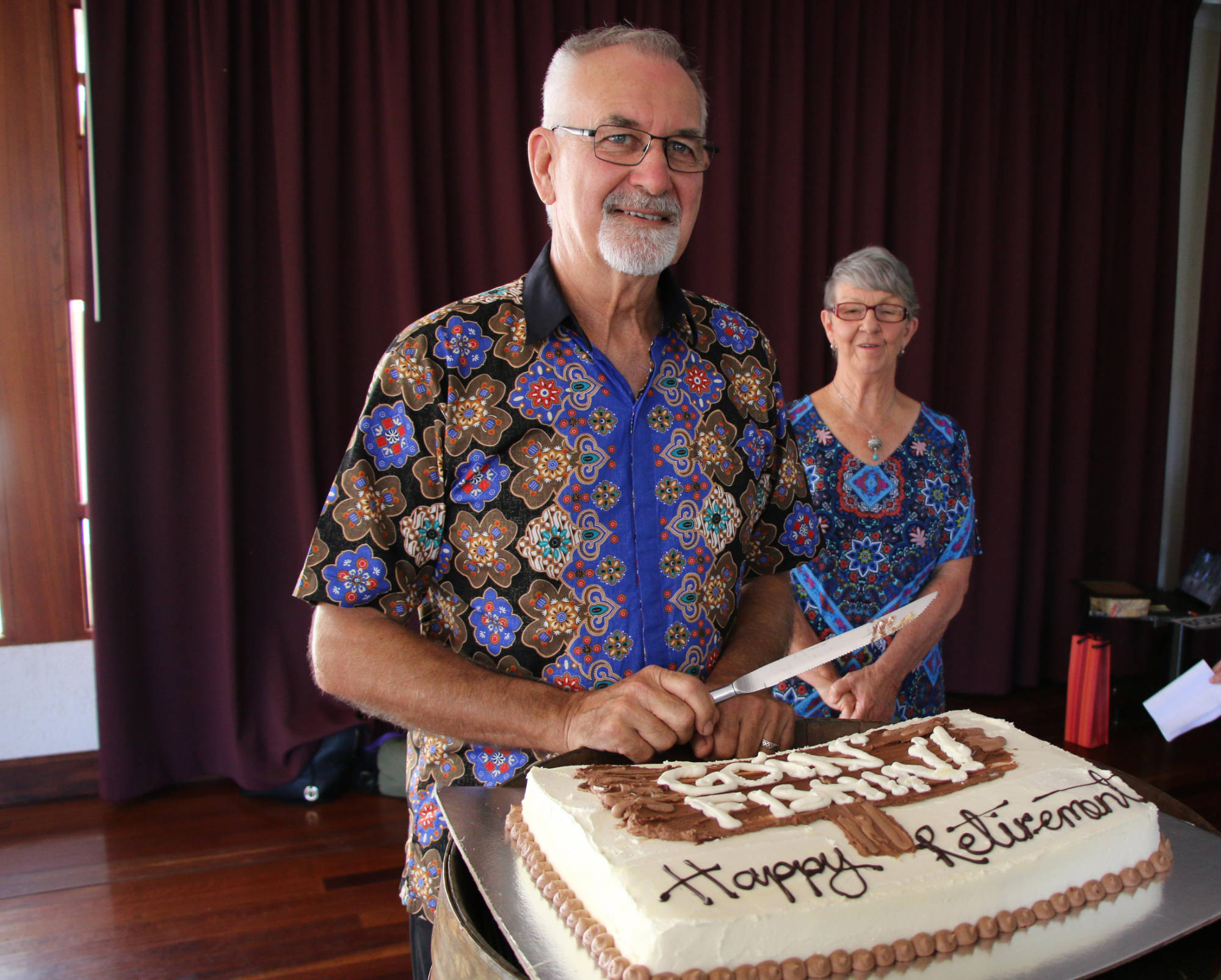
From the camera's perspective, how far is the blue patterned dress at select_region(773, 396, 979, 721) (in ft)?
5.79

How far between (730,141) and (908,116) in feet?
2.83

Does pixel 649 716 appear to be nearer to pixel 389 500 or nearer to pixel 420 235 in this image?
pixel 389 500

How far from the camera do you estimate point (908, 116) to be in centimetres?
381

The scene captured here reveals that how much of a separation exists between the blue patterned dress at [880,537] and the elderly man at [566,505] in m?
0.61

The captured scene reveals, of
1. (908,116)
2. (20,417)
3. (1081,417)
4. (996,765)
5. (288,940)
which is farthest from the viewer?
(1081,417)

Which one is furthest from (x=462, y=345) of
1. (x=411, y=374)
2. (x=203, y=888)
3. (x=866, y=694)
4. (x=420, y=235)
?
(x=420, y=235)

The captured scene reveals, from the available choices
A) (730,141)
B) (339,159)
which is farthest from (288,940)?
(730,141)

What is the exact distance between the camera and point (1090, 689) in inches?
136

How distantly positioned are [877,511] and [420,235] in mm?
2027

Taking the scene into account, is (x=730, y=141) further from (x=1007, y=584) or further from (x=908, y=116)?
(x=1007, y=584)

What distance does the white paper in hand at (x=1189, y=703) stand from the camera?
133cm

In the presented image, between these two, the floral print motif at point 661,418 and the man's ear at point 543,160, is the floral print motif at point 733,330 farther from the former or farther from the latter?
the man's ear at point 543,160

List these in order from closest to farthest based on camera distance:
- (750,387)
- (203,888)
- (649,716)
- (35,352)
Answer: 1. (649,716)
2. (750,387)
3. (203,888)
4. (35,352)

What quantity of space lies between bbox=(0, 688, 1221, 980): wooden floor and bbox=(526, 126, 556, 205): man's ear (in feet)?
5.79
